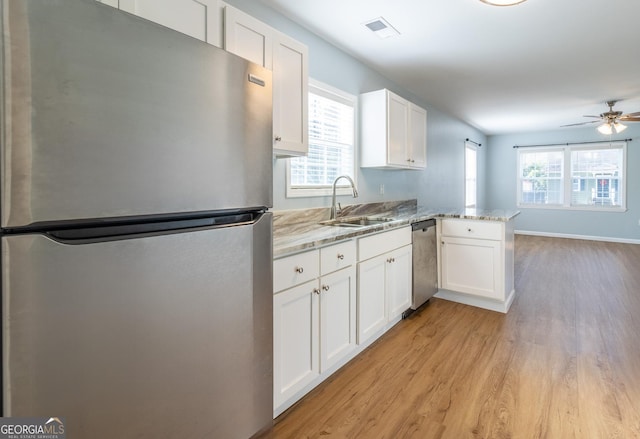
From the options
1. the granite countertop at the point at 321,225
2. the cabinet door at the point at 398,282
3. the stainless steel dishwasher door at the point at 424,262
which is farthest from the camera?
the stainless steel dishwasher door at the point at 424,262

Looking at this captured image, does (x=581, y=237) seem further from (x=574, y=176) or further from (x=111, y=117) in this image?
(x=111, y=117)

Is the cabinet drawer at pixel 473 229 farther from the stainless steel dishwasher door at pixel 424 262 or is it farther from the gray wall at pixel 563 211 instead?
the gray wall at pixel 563 211

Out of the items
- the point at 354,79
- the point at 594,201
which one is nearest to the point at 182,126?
the point at 354,79

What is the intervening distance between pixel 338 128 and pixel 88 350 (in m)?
2.67

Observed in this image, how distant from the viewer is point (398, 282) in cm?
285

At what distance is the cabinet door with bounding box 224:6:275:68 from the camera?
1.65 meters

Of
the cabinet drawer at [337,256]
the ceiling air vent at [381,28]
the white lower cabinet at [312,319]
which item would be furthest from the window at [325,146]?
the white lower cabinet at [312,319]

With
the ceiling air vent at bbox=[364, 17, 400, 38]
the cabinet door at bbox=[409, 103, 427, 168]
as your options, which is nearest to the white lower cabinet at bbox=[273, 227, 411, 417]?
the cabinet door at bbox=[409, 103, 427, 168]

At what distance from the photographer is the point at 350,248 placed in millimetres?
2195

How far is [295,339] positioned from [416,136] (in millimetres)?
2788

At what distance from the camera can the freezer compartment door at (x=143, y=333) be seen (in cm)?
69

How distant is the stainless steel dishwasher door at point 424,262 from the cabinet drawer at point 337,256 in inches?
41.2

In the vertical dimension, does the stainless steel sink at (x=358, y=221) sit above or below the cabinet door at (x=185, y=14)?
below

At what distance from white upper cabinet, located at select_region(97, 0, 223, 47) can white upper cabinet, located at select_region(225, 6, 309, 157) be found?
0.06 meters
